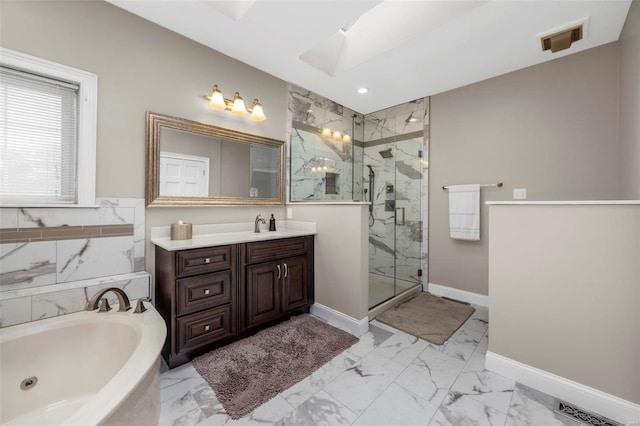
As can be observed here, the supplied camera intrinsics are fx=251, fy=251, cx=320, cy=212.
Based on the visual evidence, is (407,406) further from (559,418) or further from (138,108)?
(138,108)

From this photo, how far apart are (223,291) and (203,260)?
29 centimetres

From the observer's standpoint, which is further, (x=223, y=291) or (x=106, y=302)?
(x=223, y=291)

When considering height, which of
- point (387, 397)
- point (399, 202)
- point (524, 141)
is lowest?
point (387, 397)

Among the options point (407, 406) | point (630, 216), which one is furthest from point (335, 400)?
point (630, 216)

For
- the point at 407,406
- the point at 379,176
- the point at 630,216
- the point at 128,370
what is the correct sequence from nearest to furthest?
the point at 128,370, the point at 630,216, the point at 407,406, the point at 379,176

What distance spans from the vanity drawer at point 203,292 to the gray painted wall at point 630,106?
2.93 meters

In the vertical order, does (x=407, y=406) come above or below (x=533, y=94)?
below

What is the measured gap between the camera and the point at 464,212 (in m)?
2.86

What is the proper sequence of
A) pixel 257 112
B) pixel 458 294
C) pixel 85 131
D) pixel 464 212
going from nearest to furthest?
1. pixel 85 131
2. pixel 257 112
3. pixel 464 212
4. pixel 458 294

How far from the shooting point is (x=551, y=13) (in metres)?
1.84

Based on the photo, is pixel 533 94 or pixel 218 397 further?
pixel 533 94

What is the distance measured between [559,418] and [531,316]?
0.51 m

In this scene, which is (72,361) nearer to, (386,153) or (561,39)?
(386,153)

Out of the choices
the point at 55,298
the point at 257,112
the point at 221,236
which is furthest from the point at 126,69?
the point at 55,298
